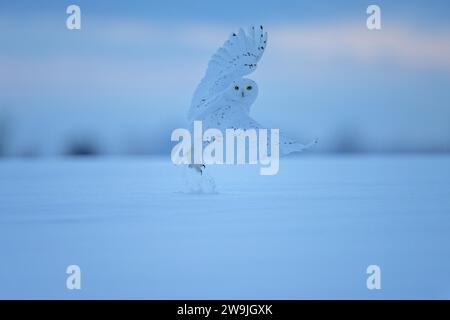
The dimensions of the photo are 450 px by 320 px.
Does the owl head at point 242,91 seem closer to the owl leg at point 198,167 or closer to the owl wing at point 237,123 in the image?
the owl wing at point 237,123

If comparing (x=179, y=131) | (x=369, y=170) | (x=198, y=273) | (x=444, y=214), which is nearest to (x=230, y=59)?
(x=179, y=131)

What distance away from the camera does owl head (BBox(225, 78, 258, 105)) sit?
10484mm

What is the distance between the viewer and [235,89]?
1048 cm

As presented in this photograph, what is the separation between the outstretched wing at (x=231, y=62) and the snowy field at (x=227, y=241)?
147 cm

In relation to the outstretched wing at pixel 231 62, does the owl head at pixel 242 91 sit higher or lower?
lower

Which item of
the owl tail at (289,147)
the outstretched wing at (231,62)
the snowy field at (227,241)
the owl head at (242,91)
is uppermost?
the outstretched wing at (231,62)

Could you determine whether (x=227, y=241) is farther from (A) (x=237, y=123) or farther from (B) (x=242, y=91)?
(B) (x=242, y=91)

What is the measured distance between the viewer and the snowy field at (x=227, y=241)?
6.84 m

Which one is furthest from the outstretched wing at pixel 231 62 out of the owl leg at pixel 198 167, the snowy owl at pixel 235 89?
the owl leg at pixel 198 167

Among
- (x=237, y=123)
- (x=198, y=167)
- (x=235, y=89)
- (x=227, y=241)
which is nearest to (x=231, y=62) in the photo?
(x=235, y=89)

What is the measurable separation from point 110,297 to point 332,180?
909 cm

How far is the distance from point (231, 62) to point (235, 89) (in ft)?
1.35

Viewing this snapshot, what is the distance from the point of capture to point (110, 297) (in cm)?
658
